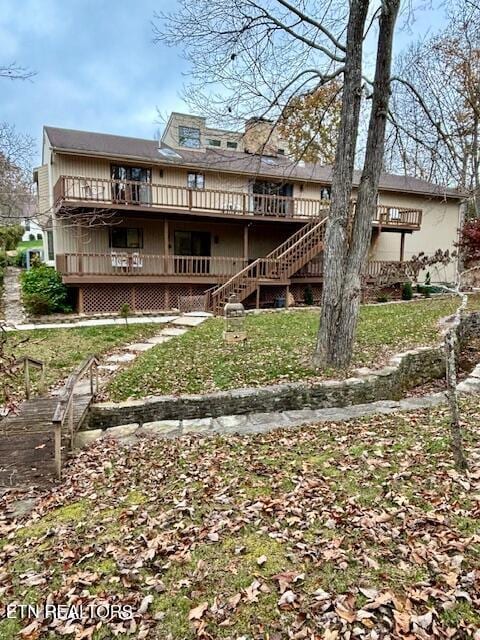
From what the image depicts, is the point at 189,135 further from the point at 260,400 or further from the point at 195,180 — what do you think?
the point at 195,180

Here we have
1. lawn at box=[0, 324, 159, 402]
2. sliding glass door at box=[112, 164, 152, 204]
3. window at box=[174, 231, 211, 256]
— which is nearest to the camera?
lawn at box=[0, 324, 159, 402]

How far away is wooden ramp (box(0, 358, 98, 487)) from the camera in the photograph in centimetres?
409

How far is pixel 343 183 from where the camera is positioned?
6762 mm

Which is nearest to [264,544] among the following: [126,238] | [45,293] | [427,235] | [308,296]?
[45,293]

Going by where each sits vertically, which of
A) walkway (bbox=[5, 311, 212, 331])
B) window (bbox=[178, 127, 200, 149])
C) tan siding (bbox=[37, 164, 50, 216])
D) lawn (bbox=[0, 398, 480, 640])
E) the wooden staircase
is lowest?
lawn (bbox=[0, 398, 480, 640])

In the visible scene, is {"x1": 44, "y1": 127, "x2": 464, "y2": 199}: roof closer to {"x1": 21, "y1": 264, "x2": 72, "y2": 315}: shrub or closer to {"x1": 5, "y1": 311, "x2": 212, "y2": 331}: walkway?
{"x1": 21, "y1": 264, "x2": 72, "y2": 315}: shrub

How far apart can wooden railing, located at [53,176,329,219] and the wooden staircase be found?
4.80ft

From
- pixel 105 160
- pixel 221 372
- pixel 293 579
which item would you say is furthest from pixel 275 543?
pixel 105 160

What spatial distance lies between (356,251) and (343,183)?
1133 mm

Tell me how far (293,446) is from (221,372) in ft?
9.47

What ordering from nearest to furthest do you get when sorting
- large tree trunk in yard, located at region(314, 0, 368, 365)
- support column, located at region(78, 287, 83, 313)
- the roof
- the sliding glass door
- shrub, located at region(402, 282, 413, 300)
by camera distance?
large tree trunk in yard, located at region(314, 0, 368, 365) → support column, located at region(78, 287, 83, 313) → the sliding glass door → the roof → shrub, located at region(402, 282, 413, 300)

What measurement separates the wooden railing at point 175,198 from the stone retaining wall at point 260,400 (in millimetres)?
8193

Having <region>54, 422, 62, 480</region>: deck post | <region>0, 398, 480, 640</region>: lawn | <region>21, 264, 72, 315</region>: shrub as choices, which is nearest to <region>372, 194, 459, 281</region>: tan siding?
<region>21, 264, 72, 315</region>: shrub

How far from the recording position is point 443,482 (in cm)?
339
